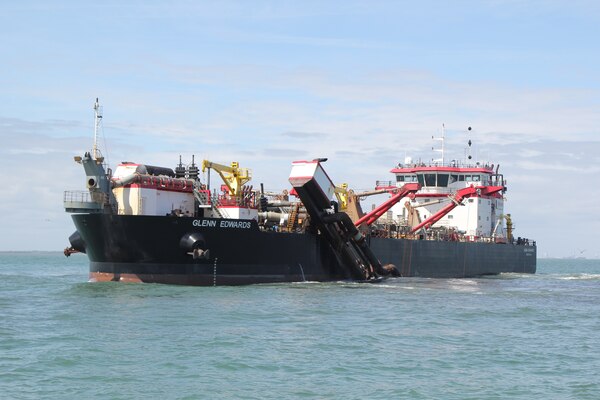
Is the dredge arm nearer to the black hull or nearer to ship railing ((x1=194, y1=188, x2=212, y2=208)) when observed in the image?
the black hull

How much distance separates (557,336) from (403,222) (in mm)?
32762

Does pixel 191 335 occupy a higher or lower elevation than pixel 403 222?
lower

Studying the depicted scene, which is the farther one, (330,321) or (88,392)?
(330,321)

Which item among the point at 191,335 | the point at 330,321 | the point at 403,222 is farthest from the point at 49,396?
the point at 403,222

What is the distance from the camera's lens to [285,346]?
68.5ft

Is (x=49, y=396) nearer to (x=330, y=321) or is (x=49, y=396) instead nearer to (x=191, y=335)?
(x=191, y=335)

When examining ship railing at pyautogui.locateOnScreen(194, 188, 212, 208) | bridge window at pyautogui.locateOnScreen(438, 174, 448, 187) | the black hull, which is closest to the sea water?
the black hull

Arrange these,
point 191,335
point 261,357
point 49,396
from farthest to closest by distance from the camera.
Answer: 1. point 191,335
2. point 261,357
3. point 49,396

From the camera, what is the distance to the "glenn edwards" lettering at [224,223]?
33625 millimetres

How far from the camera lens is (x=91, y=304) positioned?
28.1m

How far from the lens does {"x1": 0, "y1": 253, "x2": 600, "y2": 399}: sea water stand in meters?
16.7

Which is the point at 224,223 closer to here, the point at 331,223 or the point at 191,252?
the point at 191,252

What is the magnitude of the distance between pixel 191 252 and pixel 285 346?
1343 cm

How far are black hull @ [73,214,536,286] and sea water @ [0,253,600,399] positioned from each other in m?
1.20
